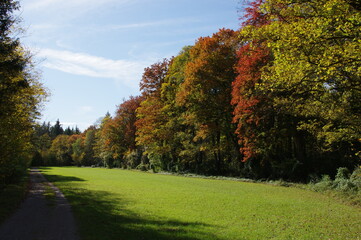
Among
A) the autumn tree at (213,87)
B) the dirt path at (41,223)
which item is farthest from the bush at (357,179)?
the dirt path at (41,223)

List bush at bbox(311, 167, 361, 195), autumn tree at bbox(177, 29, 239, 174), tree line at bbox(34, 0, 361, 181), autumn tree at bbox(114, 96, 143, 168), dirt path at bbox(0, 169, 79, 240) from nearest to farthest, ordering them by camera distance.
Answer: dirt path at bbox(0, 169, 79, 240), tree line at bbox(34, 0, 361, 181), bush at bbox(311, 167, 361, 195), autumn tree at bbox(177, 29, 239, 174), autumn tree at bbox(114, 96, 143, 168)

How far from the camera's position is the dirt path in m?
7.66

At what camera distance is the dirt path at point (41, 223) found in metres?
7.66

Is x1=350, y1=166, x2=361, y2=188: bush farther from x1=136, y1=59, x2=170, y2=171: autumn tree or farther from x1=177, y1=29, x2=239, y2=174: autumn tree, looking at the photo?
x1=136, y1=59, x2=170, y2=171: autumn tree

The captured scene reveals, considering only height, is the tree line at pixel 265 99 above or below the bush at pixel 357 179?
above

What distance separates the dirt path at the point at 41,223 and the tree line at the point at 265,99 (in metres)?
9.00

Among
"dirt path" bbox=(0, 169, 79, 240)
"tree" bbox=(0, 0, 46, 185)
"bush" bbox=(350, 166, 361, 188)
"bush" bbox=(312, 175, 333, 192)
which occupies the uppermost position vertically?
"tree" bbox=(0, 0, 46, 185)

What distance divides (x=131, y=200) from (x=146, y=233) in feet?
21.6

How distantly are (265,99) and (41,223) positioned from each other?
746 inches

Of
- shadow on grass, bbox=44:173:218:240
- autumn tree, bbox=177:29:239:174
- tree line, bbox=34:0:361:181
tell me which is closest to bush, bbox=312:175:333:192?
tree line, bbox=34:0:361:181

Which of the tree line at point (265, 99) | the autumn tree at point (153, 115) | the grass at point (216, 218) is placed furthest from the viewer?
the autumn tree at point (153, 115)

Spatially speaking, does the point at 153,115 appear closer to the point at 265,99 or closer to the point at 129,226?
the point at 265,99

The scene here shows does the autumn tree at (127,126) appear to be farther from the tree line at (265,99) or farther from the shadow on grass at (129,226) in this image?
the shadow on grass at (129,226)

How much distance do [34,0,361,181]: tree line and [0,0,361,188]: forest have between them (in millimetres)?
64
